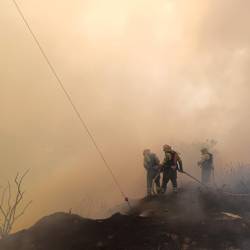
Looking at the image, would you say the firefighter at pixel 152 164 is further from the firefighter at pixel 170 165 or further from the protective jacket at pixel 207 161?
the protective jacket at pixel 207 161

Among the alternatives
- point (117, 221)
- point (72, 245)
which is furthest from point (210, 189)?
point (72, 245)

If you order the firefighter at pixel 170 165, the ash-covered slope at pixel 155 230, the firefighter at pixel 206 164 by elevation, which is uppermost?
the firefighter at pixel 206 164

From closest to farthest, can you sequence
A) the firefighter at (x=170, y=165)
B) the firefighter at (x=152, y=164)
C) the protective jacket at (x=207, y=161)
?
the firefighter at (x=170, y=165) < the firefighter at (x=152, y=164) < the protective jacket at (x=207, y=161)

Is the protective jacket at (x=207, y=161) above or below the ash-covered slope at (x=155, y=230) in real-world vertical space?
above

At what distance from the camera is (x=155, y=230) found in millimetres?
15547

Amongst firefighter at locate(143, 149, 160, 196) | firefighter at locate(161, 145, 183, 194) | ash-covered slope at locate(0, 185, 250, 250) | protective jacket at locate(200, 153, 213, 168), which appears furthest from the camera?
protective jacket at locate(200, 153, 213, 168)

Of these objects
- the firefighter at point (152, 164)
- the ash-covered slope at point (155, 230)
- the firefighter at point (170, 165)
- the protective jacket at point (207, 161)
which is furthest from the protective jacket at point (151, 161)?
the protective jacket at point (207, 161)

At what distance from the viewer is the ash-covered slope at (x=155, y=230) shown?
48.0 ft

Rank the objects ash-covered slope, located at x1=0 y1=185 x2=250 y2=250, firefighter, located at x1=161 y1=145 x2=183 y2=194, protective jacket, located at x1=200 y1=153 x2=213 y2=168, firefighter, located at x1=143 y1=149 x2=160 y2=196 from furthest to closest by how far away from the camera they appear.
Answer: protective jacket, located at x1=200 y1=153 x2=213 y2=168 → firefighter, located at x1=143 y1=149 x2=160 y2=196 → firefighter, located at x1=161 y1=145 x2=183 y2=194 → ash-covered slope, located at x1=0 y1=185 x2=250 y2=250

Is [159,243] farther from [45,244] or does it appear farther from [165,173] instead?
[165,173]

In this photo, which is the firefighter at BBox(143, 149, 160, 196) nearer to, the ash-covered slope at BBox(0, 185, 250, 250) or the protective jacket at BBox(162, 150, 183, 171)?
the protective jacket at BBox(162, 150, 183, 171)

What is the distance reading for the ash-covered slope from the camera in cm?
1464

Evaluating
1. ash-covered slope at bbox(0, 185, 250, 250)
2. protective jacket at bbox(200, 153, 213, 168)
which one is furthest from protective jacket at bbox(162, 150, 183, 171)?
protective jacket at bbox(200, 153, 213, 168)

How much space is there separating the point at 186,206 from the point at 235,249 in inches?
209
